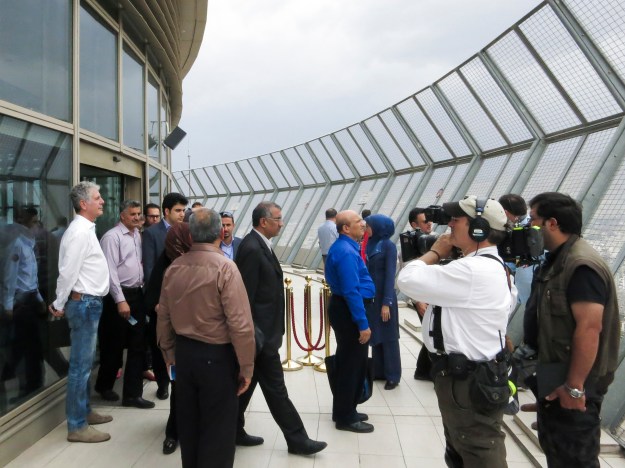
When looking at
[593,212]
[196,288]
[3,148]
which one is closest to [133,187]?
[3,148]

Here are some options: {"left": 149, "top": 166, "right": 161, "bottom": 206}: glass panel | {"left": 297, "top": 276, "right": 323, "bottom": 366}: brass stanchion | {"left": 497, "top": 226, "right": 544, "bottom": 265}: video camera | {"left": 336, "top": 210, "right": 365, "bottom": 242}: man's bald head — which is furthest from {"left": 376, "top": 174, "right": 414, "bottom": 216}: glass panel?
{"left": 497, "top": 226, "right": 544, "bottom": 265}: video camera

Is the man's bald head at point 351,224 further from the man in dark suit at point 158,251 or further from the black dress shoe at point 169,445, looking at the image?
the black dress shoe at point 169,445

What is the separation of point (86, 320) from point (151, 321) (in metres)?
0.91

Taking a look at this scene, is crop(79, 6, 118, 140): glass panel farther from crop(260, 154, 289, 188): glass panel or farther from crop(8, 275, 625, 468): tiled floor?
crop(260, 154, 289, 188): glass panel

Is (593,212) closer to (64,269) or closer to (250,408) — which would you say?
(250,408)

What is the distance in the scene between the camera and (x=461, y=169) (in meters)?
8.73

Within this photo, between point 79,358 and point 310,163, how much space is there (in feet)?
45.4

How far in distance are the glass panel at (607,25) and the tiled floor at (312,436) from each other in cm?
339

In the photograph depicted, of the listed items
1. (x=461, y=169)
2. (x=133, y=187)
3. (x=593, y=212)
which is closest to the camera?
(x=593, y=212)

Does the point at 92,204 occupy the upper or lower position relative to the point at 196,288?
upper

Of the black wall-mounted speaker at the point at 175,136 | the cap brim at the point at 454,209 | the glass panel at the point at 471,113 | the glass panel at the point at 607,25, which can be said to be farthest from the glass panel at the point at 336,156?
the cap brim at the point at 454,209

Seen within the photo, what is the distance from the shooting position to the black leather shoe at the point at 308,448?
339 cm

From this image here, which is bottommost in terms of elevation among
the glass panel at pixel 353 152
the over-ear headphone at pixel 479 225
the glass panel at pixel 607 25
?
the over-ear headphone at pixel 479 225

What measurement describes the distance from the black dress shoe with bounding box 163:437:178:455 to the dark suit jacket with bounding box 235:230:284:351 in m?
1.01
